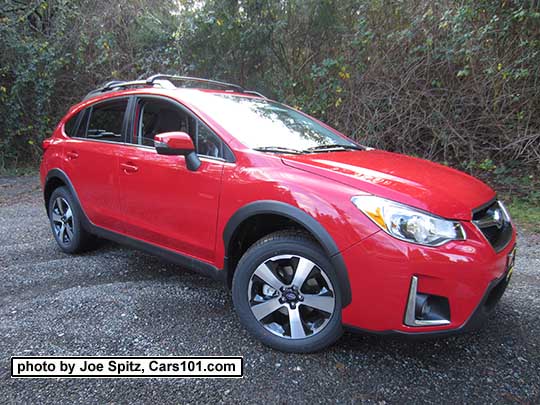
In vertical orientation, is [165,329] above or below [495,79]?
below

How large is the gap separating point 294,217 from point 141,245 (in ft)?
4.96

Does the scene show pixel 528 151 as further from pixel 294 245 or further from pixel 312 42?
pixel 294 245

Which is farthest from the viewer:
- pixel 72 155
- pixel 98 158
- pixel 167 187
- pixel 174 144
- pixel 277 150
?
Answer: pixel 72 155

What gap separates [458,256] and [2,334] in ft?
8.98

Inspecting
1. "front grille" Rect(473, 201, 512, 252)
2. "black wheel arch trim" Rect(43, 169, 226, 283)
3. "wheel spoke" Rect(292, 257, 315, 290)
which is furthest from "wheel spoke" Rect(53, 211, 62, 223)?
"front grille" Rect(473, 201, 512, 252)

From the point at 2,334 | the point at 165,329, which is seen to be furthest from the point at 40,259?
the point at 165,329

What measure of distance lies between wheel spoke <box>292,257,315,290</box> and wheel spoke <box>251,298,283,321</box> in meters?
0.18

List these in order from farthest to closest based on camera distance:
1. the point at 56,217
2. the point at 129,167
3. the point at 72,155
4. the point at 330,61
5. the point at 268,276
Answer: the point at 330,61, the point at 56,217, the point at 72,155, the point at 129,167, the point at 268,276

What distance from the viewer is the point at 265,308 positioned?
2311 mm

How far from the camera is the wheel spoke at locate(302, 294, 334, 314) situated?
7.00 ft

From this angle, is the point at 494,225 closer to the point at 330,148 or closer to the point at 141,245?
the point at 330,148

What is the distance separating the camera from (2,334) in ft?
8.09

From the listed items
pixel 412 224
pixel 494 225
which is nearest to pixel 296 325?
pixel 412 224

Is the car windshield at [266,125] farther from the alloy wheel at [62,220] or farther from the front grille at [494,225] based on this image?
the alloy wheel at [62,220]
